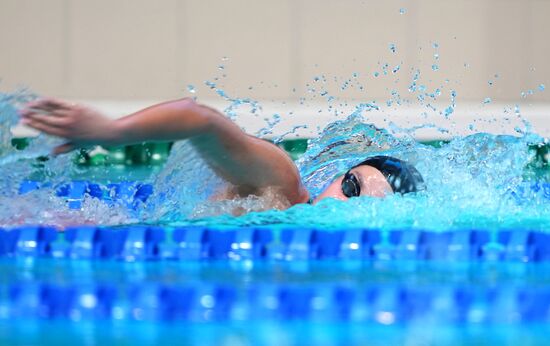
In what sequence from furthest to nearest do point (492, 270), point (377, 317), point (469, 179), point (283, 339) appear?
point (469, 179), point (492, 270), point (377, 317), point (283, 339)

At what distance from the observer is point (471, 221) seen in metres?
2.81

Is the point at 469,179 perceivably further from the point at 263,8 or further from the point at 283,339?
the point at 263,8

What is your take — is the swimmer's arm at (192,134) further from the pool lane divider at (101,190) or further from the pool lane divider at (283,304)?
the pool lane divider at (101,190)

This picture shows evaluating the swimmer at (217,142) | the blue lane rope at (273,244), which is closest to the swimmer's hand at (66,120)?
the swimmer at (217,142)

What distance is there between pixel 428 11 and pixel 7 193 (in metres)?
4.52

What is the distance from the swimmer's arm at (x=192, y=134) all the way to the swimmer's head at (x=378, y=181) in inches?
5.8

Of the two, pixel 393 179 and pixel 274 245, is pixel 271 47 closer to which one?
pixel 393 179

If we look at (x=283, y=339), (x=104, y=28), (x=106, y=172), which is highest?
(x=104, y=28)

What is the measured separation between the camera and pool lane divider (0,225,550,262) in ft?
7.64

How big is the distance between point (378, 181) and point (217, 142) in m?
0.58

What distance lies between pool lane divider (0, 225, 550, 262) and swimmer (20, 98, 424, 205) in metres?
0.25

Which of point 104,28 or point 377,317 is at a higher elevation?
point 104,28

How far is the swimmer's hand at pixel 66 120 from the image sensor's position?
6.50ft

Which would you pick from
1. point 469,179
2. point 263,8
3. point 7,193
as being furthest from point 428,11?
point 7,193
